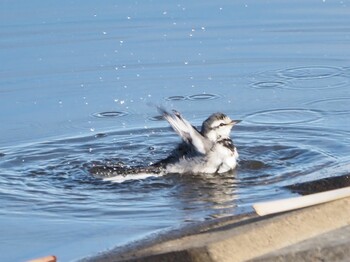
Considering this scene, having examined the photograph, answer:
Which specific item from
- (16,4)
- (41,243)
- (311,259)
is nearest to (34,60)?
(16,4)

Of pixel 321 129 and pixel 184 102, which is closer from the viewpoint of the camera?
pixel 321 129

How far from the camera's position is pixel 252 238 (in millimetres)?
6508

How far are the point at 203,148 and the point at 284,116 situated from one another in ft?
4.69

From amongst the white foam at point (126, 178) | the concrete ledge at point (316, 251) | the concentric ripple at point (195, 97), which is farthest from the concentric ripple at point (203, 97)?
the concrete ledge at point (316, 251)

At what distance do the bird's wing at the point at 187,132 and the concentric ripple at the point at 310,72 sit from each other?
262cm

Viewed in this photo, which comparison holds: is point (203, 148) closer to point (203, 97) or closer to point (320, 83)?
point (203, 97)

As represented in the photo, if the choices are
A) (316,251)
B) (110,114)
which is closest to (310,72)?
(110,114)

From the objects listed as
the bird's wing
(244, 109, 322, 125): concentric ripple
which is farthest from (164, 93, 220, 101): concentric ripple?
the bird's wing

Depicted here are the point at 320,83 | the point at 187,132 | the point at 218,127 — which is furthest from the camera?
the point at 320,83

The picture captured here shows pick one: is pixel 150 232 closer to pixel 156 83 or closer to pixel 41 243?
pixel 41 243

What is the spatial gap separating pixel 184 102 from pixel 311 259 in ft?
18.9

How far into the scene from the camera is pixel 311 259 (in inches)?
242

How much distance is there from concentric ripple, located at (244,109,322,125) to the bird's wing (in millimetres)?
1106

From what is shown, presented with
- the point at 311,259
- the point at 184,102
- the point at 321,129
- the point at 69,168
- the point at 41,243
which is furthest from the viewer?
the point at 184,102
